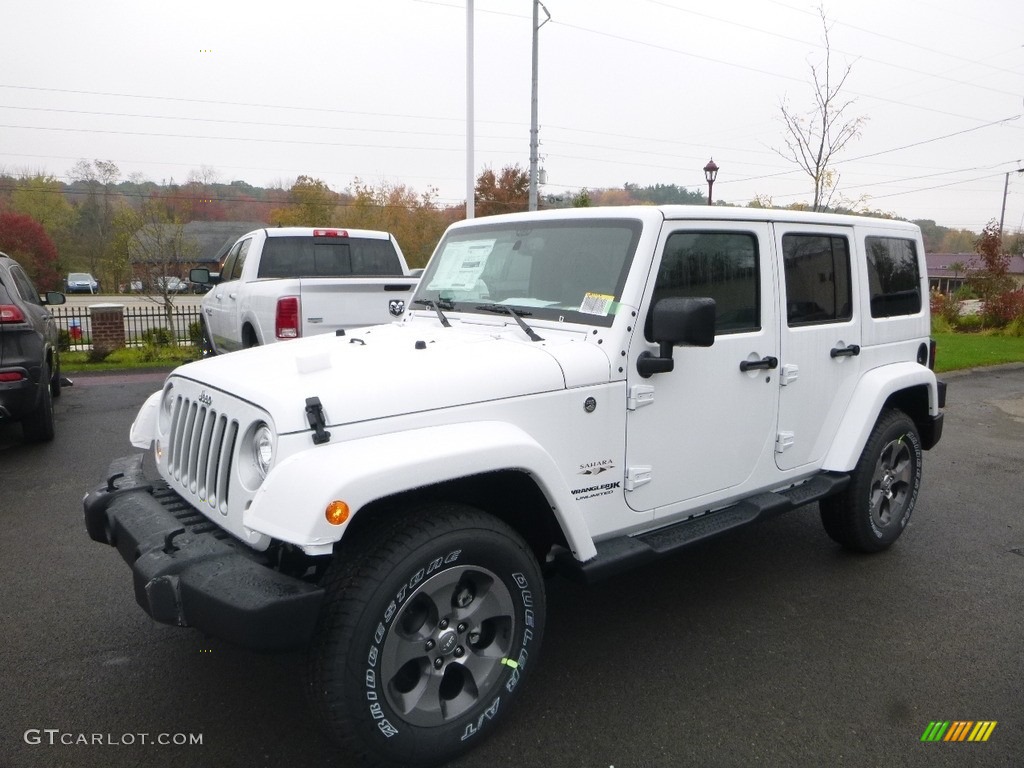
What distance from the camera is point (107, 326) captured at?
13688 mm

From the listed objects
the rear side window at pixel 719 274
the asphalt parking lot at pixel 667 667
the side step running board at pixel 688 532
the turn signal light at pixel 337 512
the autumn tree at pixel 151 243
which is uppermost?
the autumn tree at pixel 151 243

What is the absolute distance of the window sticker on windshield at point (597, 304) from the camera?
3.15 metres

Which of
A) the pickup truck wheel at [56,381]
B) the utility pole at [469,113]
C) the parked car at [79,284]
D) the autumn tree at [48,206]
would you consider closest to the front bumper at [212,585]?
the pickup truck wheel at [56,381]

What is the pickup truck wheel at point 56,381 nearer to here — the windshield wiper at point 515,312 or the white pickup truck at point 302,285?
the white pickup truck at point 302,285

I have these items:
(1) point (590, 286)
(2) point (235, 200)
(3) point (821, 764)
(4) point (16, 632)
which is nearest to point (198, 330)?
(4) point (16, 632)

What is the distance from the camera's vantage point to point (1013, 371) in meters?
13.0

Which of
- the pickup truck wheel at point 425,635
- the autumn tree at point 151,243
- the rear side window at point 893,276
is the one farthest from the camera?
the autumn tree at point 151,243

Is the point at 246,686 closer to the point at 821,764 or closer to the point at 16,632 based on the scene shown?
the point at 16,632

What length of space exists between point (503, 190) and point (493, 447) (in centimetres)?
3803

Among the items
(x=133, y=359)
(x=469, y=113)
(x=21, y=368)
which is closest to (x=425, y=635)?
(x=21, y=368)

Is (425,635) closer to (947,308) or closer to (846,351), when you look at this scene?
(846,351)

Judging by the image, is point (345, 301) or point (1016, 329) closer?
point (345, 301)

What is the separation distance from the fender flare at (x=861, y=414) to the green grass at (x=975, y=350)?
31.3 feet

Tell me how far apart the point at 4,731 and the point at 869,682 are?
3.42m
